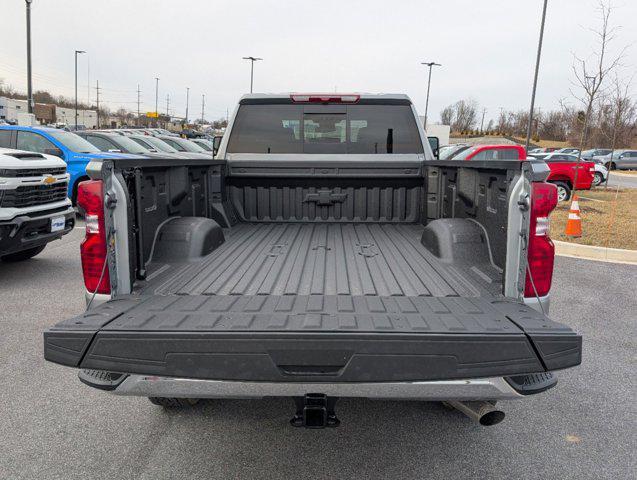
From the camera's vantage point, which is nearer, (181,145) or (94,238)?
(94,238)

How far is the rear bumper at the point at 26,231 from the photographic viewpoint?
20.2 feet

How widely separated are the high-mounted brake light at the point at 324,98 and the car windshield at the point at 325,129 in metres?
0.06

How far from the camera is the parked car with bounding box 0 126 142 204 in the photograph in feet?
33.6

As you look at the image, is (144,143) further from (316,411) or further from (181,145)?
(316,411)

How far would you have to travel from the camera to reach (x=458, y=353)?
2150 millimetres

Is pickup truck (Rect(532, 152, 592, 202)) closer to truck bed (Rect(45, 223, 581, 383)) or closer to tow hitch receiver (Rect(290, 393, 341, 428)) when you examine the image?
truck bed (Rect(45, 223, 581, 383))

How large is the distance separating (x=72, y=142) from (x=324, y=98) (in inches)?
330

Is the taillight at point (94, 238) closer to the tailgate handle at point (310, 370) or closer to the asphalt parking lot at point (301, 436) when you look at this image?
the asphalt parking lot at point (301, 436)

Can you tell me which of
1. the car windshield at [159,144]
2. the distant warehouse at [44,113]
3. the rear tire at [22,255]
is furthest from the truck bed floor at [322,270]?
the distant warehouse at [44,113]

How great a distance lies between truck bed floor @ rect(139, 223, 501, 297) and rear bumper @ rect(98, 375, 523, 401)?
2.22 ft

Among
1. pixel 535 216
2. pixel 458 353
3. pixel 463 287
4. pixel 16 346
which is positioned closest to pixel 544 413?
pixel 463 287

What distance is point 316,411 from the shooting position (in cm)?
230

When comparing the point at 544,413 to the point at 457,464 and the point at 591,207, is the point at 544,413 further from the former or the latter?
the point at 591,207

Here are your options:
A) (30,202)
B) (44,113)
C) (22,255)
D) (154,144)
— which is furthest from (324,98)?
(44,113)
